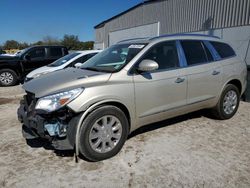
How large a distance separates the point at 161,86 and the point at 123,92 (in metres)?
0.74

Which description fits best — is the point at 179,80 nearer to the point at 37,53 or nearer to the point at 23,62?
the point at 23,62

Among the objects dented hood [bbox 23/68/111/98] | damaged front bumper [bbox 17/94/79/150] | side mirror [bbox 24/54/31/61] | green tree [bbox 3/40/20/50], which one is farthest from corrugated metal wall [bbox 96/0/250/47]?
green tree [bbox 3/40/20/50]

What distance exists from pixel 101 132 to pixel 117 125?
0.27 m

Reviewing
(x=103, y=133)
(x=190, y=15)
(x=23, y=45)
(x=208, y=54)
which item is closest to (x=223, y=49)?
(x=208, y=54)

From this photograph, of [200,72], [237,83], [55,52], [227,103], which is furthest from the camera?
[55,52]

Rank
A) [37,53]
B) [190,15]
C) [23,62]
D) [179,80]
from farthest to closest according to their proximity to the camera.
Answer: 1. [190,15]
2. [37,53]
3. [23,62]
4. [179,80]

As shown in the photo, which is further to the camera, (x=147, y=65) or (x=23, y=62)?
(x=23, y=62)

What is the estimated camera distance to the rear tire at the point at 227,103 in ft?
16.8

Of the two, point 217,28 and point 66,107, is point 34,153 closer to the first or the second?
point 66,107

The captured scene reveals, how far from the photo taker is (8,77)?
35.2ft

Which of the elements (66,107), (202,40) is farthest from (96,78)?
(202,40)

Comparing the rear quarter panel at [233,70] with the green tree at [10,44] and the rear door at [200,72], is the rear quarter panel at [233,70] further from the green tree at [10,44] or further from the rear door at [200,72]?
the green tree at [10,44]

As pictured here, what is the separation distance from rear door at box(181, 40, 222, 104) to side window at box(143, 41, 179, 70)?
257mm

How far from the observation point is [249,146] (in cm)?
406
